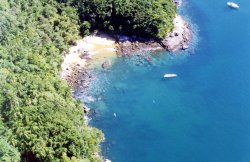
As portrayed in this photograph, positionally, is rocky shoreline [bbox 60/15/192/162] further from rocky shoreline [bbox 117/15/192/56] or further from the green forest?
the green forest

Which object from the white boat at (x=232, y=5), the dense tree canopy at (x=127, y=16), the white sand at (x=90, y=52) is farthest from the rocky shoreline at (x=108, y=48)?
the white boat at (x=232, y=5)

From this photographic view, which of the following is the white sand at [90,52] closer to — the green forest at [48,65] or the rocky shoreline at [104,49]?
the rocky shoreline at [104,49]

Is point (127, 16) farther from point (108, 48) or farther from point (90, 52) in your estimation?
point (90, 52)

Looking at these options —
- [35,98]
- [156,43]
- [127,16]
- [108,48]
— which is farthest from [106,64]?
[35,98]

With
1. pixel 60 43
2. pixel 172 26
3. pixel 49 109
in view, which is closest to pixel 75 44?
pixel 60 43

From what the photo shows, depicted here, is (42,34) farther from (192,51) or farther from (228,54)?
(228,54)
